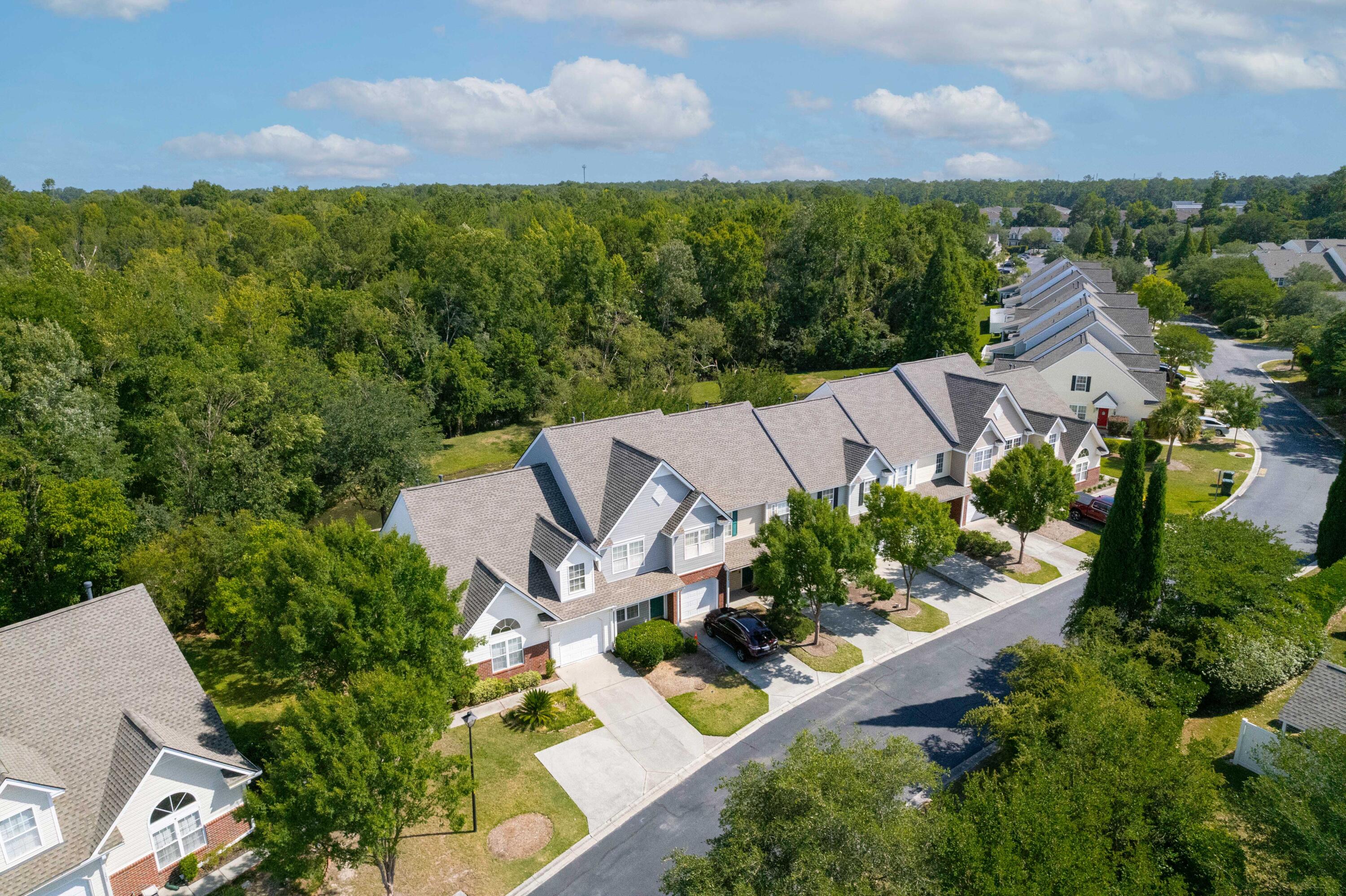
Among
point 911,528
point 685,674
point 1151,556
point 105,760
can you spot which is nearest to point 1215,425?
point 1151,556

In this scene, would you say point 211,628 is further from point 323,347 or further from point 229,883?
point 323,347

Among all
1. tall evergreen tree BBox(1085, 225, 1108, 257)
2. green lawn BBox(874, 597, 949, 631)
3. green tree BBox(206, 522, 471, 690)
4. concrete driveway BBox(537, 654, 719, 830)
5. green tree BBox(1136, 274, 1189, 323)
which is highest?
tall evergreen tree BBox(1085, 225, 1108, 257)

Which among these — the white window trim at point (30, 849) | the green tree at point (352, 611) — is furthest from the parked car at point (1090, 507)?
the white window trim at point (30, 849)

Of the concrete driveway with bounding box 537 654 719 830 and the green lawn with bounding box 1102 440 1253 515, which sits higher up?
the green lawn with bounding box 1102 440 1253 515

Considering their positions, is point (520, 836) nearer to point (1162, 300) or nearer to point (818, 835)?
point (818, 835)

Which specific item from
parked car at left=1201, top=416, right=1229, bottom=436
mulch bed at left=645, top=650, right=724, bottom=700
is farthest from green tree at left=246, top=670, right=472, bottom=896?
parked car at left=1201, top=416, right=1229, bottom=436

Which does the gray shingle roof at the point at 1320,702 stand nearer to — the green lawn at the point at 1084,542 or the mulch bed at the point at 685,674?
the green lawn at the point at 1084,542

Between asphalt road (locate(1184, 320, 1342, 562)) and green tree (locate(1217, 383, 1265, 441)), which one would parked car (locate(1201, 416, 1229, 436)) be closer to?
asphalt road (locate(1184, 320, 1342, 562))

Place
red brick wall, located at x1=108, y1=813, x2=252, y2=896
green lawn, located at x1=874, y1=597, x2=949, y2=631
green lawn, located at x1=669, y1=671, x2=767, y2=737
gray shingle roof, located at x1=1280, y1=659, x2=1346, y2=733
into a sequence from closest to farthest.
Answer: red brick wall, located at x1=108, y1=813, x2=252, y2=896 < gray shingle roof, located at x1=1280, y1=659, x2=1346, y2=733 < green lawn, located at x1=669, y1=671, x2=767, y2=737 < green lawn, located at x1=874, y1=597, x2=949, y2=631
